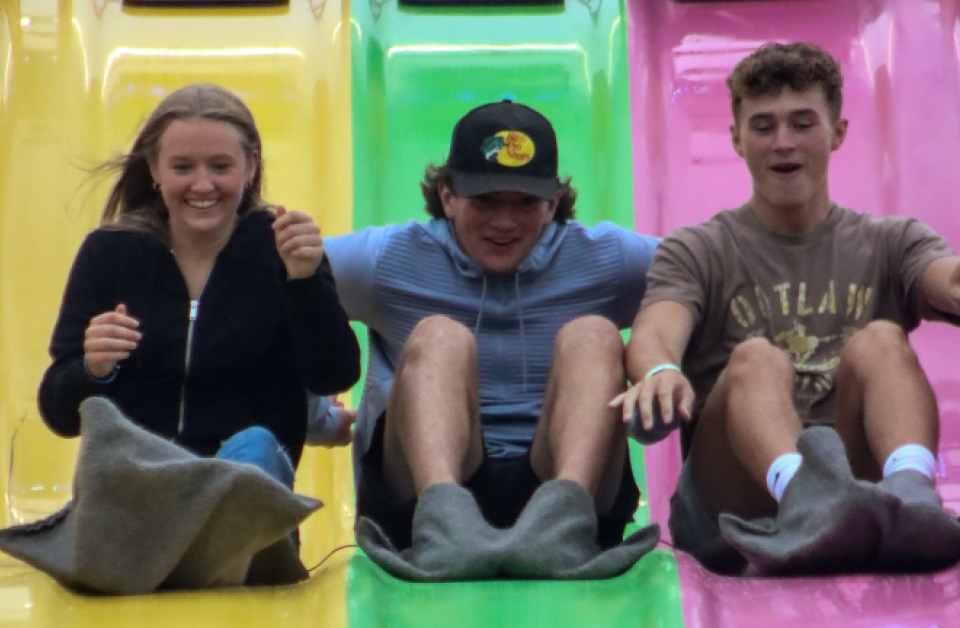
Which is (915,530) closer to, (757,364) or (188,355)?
(757,364)

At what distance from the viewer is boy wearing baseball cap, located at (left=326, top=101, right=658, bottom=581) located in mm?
1499

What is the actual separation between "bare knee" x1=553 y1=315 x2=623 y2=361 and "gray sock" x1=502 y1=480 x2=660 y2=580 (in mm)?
188

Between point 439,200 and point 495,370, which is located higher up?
point 439,200

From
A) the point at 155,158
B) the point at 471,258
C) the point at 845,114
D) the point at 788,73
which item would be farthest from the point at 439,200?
the point at 845,114

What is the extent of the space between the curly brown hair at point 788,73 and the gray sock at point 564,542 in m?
0.63

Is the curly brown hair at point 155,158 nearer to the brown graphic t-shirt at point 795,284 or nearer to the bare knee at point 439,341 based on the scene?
the bare knee at point 439,341

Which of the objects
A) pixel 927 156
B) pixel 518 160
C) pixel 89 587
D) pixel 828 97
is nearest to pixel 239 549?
pixel 89 587

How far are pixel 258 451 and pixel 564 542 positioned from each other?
380 millimetres

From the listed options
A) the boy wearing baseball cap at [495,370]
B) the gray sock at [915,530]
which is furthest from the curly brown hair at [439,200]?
the gray sock at [915,530]

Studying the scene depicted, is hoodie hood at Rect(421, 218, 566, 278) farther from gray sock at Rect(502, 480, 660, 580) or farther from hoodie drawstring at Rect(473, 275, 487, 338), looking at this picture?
gray sock at Rect(502, 480, 660, 580)

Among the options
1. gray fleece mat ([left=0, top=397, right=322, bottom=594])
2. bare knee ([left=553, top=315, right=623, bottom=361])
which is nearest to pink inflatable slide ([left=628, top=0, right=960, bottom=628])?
bare knee ([left=553, top=315, right=623, bottom=361])

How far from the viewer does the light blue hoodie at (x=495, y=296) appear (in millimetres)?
1912

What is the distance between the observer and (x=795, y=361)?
1798 millimetres

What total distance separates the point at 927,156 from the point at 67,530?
1.58 meters
